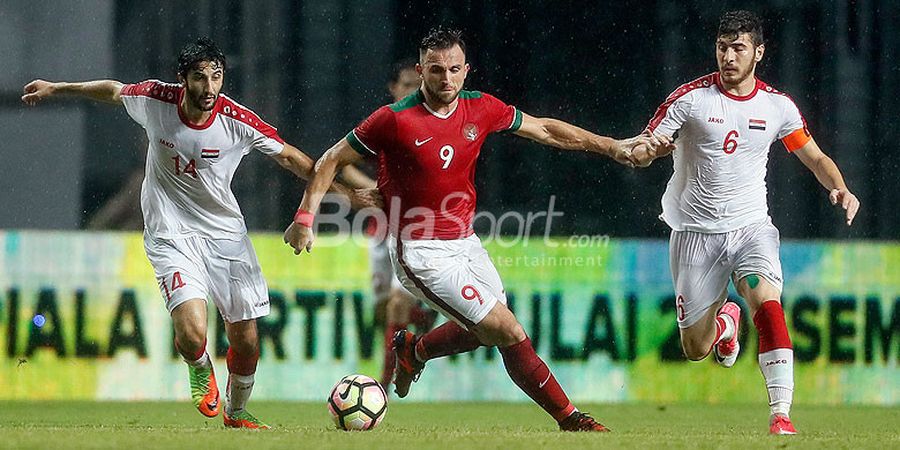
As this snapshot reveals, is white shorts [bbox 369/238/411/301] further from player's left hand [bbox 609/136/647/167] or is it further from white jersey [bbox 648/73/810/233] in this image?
player's left hand [bbox 609/136/647/167]

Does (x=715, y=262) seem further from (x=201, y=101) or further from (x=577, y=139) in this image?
(x=201, y=101)

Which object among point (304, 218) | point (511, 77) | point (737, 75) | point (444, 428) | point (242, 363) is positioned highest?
point (511, 77)

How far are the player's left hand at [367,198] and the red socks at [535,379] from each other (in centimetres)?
92

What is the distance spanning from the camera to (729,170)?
7.18 meters

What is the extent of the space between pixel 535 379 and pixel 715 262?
4.07 feet

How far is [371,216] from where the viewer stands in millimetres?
10000

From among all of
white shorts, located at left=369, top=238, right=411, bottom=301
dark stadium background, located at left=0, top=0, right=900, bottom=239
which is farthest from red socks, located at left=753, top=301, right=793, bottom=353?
dark stadium background, located at left=0, top=0, right=900, bottom=239

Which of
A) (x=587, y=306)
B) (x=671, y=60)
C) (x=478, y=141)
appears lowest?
(x=587, y=306)

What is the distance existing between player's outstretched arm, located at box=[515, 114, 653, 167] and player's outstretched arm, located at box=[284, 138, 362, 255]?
2.78 feet

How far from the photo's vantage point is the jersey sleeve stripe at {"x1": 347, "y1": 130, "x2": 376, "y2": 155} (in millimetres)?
6707

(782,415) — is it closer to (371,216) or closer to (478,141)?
(478,141)

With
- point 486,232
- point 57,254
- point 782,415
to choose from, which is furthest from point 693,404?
point 57,254

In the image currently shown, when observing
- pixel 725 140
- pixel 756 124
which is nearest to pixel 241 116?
pixel 725 140

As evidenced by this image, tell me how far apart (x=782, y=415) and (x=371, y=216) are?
4.09 metres
